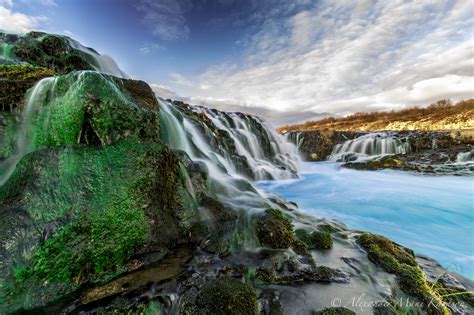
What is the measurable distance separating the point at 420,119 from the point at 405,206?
31.0 metres

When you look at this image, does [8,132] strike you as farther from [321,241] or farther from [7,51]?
[7,51]

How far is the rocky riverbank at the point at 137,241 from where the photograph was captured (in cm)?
229

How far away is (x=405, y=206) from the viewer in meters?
7.34

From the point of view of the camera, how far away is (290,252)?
3229 millimetres

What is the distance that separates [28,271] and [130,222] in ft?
3.41

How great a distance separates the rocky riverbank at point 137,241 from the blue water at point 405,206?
1681mm

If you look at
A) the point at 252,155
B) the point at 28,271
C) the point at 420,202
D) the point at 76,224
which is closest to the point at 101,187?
the point at 76,224

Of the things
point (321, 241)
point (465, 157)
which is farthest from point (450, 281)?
point (465, 157)

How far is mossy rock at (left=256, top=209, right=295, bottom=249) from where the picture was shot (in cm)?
339

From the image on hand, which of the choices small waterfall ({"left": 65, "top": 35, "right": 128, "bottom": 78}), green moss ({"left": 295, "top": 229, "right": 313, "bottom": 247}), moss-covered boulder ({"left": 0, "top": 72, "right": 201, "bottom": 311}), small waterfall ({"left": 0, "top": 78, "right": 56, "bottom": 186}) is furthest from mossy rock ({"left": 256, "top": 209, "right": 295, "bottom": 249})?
small waterfall ({"left": 65, "top": 35, "right": 128, "bottom": 78})

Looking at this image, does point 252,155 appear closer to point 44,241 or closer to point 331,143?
point 331,143

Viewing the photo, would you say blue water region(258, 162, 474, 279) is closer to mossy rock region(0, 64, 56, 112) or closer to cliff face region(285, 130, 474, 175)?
cliff face region(285, 130, 474, 175)

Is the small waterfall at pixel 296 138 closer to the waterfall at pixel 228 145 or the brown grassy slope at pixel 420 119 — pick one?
the waterfall at pixel 228 145

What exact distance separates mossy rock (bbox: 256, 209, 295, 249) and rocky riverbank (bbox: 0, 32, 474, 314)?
0.02m
